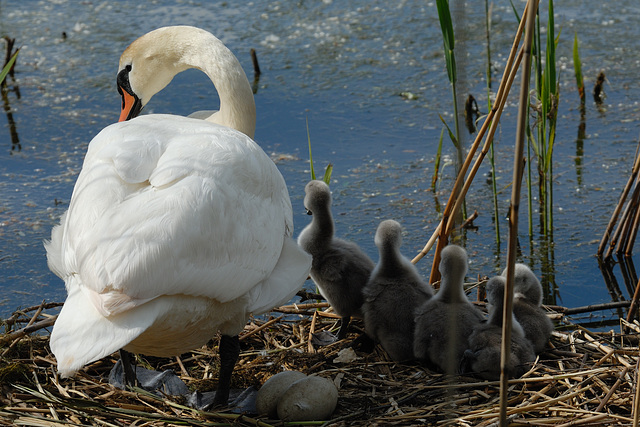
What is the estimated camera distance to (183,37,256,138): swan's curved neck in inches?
165

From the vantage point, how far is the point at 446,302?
12.8 ft

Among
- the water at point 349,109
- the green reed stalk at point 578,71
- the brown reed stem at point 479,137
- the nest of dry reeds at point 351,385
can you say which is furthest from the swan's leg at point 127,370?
the green reed stalk at point 578,71

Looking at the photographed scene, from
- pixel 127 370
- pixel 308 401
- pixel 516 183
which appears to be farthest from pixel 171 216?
pixel 516 183

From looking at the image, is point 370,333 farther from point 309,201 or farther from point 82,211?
point 82,211

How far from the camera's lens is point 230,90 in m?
4.20

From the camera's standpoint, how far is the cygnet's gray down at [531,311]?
3.88 m

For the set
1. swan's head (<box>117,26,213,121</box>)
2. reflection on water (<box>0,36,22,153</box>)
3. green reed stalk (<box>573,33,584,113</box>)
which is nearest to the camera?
swan's head (<box>117,26,213,121</box>)

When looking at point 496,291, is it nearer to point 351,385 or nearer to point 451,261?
point 451,261

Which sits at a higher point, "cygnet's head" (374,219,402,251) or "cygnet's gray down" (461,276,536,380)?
"cygnet's head" (374,219,402,251)

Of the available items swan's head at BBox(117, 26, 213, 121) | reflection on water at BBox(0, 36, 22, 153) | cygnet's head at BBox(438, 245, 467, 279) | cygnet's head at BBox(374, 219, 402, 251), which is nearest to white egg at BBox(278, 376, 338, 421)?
cygnet's head at BBox(438, 245, 467, 279)

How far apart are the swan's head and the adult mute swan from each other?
34.9 inches

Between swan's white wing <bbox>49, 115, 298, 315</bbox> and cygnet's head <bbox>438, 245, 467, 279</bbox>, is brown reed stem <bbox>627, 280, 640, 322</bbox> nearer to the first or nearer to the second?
cygnet's head <bbox>438, 245, 467, 279</bbox>

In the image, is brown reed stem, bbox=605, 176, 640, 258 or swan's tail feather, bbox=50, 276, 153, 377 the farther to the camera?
brown reed stem, bbox=605, 176, 640, 258

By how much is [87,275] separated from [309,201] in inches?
63.4
